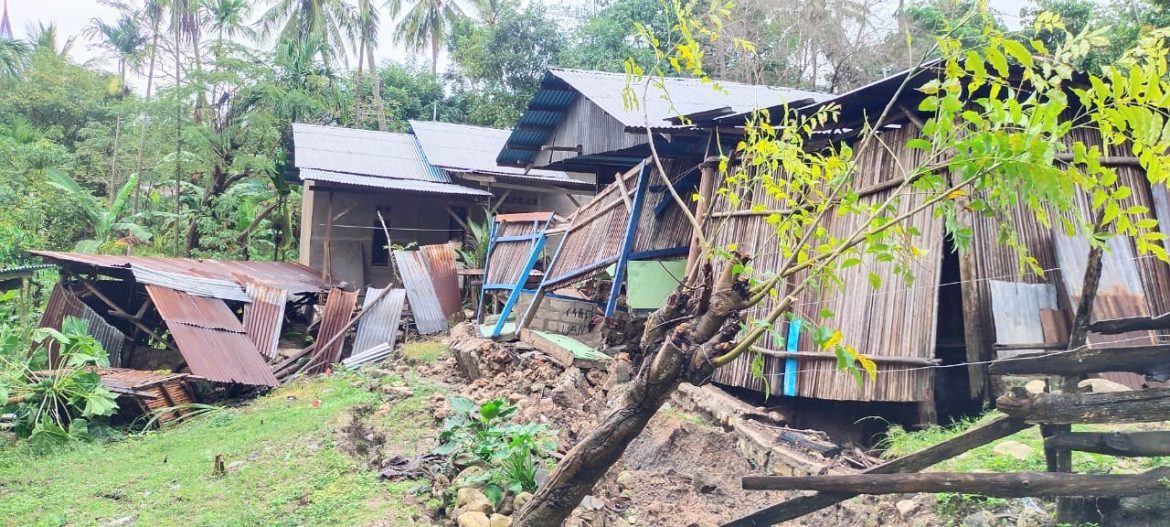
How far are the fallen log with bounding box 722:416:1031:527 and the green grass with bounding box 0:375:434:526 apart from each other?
241 cm

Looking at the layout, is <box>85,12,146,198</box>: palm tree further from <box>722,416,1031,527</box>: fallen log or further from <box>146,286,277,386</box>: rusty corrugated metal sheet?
<box>722,416,1031,527</box>: fallen log

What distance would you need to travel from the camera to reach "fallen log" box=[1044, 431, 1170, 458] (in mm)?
3760

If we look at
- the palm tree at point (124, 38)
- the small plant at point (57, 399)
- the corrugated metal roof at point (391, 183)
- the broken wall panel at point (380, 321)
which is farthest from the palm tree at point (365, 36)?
the small plant at point (57, 399)

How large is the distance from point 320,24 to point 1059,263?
2850 centimetres

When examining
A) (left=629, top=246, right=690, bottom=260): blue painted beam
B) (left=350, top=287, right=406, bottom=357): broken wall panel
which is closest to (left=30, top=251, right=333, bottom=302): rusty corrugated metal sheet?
(left=350, top=287, right=406, bottom=357): broken wall panel

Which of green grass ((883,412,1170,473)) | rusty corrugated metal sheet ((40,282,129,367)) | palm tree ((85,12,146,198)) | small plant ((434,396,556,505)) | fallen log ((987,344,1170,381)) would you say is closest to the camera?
fallen log ((987,344,1170,381))

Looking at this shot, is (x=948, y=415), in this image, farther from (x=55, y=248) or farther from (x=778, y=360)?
(x=55, y=248)

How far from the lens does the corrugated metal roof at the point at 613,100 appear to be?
9.70m

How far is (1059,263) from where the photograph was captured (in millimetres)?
6297

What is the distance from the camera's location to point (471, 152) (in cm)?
1998

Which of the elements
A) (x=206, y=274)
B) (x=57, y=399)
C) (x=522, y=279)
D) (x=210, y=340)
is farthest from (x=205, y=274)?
(x=522, y=279)

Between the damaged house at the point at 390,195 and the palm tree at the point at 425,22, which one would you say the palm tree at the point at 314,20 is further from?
the damaged house at the point at 390,195

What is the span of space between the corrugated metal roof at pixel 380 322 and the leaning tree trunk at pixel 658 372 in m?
9.53

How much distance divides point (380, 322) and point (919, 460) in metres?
11.2
